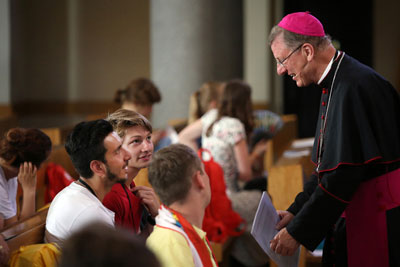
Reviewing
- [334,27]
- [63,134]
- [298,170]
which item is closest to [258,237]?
[298,170]

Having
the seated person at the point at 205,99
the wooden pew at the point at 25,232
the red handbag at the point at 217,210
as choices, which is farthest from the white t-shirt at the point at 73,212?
the seated person at the point at 205,99

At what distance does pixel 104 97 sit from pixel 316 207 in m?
13.8

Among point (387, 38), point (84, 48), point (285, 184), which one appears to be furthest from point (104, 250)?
point (84, 48)

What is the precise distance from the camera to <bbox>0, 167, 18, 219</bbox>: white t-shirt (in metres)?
3.13

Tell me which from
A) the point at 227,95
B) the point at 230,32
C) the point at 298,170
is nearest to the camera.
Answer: the point at 298,170

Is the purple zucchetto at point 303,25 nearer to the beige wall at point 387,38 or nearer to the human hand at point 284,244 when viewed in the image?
the human hand at point 284,244

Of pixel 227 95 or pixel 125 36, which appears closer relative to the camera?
pixel 227 95

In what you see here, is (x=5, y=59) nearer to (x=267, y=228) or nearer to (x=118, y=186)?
(x=118, y=186)

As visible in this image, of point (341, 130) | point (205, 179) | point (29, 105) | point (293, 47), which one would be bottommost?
point (29, 105)

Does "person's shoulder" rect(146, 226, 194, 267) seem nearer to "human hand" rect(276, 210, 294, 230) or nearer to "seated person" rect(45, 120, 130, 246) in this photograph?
"seated person" rect(45, 120, 130, 246)

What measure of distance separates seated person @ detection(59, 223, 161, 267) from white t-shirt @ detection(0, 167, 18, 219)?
6.76 ft

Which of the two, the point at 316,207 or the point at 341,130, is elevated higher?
the point at 341,130

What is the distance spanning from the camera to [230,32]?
8211 mm

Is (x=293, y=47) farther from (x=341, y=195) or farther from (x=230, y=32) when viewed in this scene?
(x=230, y=32)
